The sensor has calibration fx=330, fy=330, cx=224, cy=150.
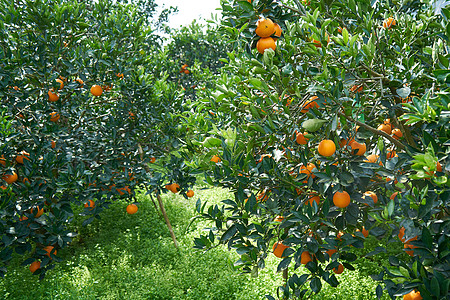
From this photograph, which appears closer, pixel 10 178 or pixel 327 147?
pixel 327 147

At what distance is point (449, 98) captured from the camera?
1346 mm

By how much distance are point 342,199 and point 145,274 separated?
3434 millimetres

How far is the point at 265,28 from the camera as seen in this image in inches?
72.4

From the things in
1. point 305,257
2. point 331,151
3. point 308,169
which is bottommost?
point 305,257

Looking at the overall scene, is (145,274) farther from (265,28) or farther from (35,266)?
(265,28)

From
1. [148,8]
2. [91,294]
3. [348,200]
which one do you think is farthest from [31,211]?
[148,8]

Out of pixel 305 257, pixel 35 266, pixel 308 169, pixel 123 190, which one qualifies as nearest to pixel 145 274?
pixel 123 190

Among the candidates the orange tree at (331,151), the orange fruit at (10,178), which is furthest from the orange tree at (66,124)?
the orange tree at (331,151)

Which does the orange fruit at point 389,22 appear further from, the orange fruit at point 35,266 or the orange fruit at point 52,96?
the orange fruit at point 35,266

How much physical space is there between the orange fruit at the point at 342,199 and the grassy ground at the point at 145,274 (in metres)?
1.84

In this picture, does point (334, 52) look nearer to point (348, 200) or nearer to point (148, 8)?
point (348, 200)

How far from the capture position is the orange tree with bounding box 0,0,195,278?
319 cm

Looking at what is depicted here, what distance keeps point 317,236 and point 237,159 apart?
2.07 feet

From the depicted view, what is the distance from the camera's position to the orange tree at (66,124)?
3188 mm
